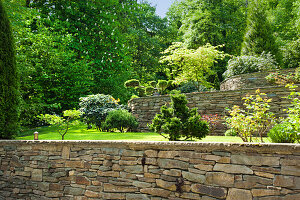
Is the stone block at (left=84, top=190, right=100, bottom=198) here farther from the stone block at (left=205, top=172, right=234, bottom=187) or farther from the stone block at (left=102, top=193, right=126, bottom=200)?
the stone block at (left=205, top=172, right=234, bottom=187)

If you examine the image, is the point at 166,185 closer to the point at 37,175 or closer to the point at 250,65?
the point at 37,175

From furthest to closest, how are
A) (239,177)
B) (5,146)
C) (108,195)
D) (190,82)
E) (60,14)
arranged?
(60,14) → (190,82) → (5,146) → (108,195) → (239,177)

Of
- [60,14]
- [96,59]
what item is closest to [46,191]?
[96,59]

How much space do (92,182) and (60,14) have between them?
11340 millimetres

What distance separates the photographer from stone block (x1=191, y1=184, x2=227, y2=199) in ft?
9.90

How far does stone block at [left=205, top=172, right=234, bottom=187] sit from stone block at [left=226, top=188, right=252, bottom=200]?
8 cm

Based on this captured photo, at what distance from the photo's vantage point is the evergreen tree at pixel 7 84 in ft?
17.2

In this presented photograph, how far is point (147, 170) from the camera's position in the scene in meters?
3.62

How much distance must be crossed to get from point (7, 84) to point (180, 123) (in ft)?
13.3

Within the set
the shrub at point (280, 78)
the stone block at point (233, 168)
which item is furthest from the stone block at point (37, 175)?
the shrub at point (280, 78)

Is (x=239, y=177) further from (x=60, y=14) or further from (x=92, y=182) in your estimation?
(x=60, y=14)

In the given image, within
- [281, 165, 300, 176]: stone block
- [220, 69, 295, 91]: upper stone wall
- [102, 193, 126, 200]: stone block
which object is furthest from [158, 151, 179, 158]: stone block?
[220, 69, 295, 91]: upper stone wall

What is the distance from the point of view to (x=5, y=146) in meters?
4.95

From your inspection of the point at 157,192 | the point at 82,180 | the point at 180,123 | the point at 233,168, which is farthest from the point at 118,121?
the point at 233,168
